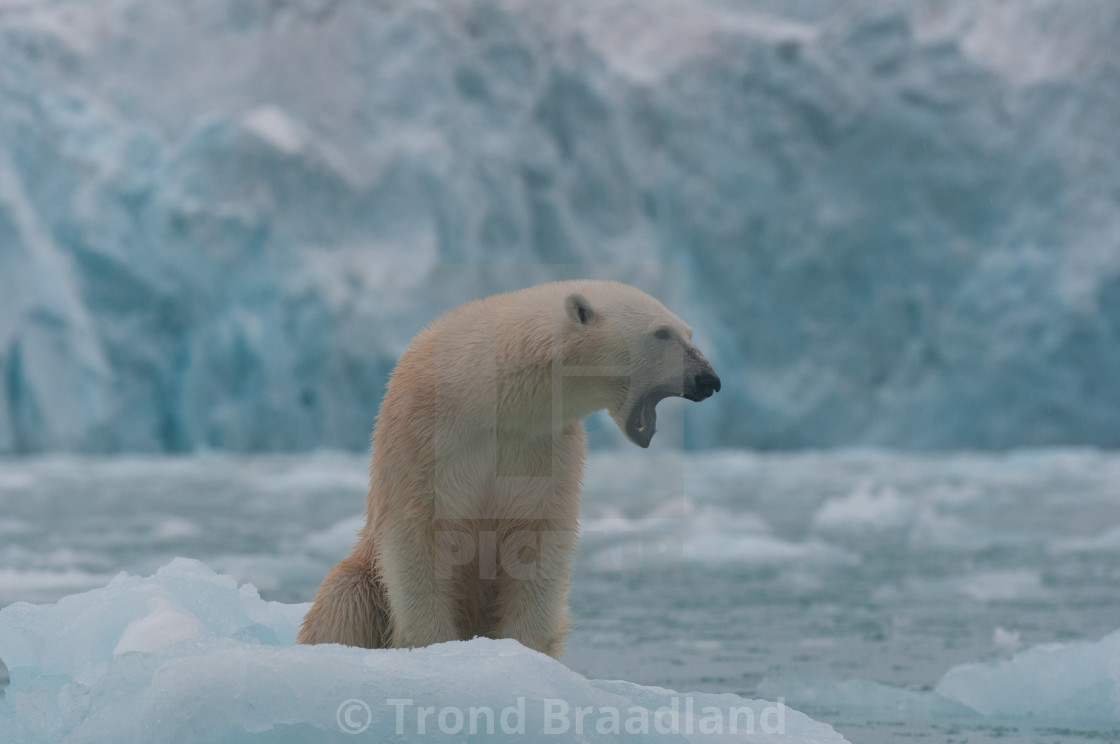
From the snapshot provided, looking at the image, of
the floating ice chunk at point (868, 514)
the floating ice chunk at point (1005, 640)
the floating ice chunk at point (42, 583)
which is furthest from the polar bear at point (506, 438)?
the floating ice chunk at point (868, 514)

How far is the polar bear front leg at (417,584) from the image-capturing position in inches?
87.2

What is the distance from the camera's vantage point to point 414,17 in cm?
1972

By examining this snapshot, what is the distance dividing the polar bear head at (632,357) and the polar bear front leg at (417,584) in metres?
0.48

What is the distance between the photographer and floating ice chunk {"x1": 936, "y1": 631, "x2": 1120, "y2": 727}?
3578mm

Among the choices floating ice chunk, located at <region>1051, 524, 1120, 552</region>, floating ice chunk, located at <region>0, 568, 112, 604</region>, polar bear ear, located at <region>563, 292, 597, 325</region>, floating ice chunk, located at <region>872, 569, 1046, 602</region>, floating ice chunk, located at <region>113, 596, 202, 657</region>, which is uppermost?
floating ice chunk, located at <region>1051, 524, 1120, 552</region>

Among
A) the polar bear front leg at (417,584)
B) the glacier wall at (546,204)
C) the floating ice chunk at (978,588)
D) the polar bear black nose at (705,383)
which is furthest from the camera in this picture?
the glacier wall at (546,204)

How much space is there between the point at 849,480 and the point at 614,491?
3477mm

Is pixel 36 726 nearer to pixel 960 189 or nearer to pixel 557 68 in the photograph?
pixel 557 68

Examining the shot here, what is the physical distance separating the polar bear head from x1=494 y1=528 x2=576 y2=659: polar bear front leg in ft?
1.05

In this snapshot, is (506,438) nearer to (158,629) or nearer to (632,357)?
(632,357)

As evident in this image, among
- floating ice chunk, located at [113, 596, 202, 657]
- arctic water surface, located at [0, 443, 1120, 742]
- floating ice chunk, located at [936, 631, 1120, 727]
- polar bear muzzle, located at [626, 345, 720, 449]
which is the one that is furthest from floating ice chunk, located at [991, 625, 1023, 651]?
floating ice chunk, located at [113, 596, 202, 657]

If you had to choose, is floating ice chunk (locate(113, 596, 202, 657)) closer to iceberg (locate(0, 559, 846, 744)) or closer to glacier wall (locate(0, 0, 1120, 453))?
iceberg (locate(0, 559, 846, 744))

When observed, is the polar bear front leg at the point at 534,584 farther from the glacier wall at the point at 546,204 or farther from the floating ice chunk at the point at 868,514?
the glacier wall at the point at 546,204

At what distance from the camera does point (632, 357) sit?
2139 millimetres
